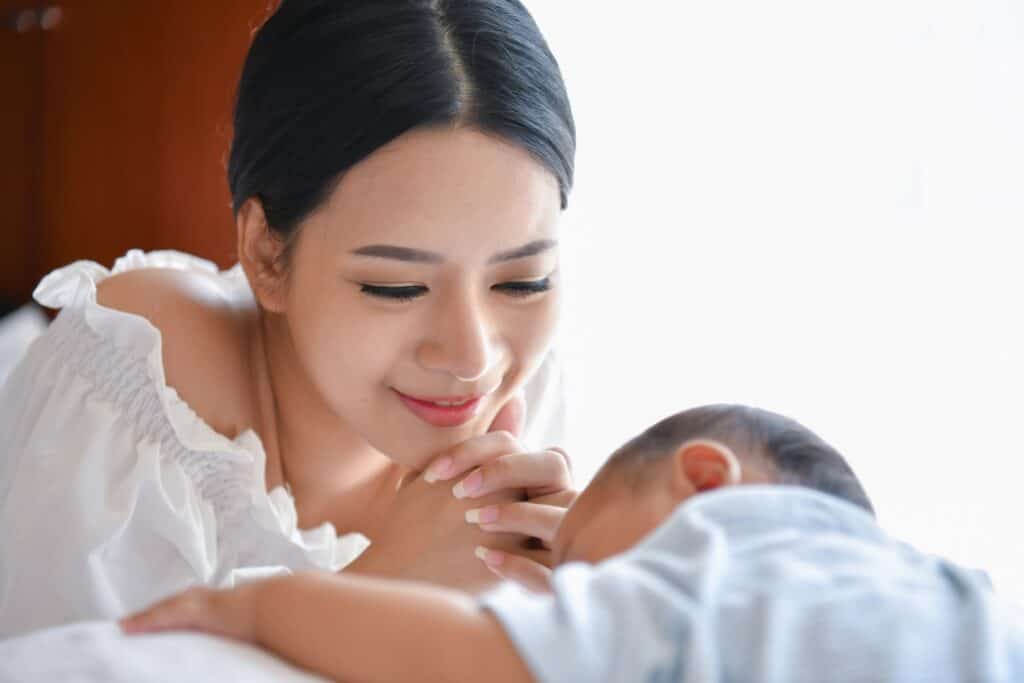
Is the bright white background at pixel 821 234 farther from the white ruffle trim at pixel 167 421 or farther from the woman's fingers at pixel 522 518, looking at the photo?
the woman's fingers at pixel 522 518

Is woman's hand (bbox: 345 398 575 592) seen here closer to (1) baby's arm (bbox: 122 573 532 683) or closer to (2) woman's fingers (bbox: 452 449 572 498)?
(2) woman's fingers (bbox: 452 449 572 498)

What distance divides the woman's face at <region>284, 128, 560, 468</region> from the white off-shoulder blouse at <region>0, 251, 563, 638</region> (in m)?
0.21

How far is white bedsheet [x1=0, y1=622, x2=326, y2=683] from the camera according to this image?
0.76 m

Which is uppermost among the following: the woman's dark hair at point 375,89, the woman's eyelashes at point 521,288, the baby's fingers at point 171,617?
the woman's dark hair at point 375,89

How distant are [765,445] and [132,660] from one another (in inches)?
19.0

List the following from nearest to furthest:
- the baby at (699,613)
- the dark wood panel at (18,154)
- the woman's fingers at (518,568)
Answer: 1. the baby at (699,613)
2. the woman's fingers at (518,568)
3. the dark wood panel at (18,154)

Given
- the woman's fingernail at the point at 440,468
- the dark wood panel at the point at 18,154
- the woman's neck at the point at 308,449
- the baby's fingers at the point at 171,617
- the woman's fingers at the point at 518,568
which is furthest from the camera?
the dark wood panel at the point at 18,154

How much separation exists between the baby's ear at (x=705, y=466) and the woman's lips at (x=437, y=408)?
1.86 feet

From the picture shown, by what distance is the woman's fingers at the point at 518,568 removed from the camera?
1289 millimetres

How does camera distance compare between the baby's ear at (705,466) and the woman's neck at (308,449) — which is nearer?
the baby's ear at (705,466)

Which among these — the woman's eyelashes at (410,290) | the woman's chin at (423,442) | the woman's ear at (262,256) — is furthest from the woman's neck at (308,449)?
the woman's eyelashes at (410,290)

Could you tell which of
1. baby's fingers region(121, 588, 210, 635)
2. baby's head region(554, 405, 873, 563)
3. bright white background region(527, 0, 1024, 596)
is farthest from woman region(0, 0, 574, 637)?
bright white background region(527, 0, 1024, 596)

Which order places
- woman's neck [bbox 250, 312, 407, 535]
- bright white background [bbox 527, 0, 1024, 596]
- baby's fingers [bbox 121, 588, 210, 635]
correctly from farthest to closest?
bright white background [bbox 527, 0, 1024, 596], woman's neck [bbox 250, 312, 407, 535], baby's fingers [bbox 121, 588, 210, 635]

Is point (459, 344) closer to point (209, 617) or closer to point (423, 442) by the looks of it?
point (423, 442)
